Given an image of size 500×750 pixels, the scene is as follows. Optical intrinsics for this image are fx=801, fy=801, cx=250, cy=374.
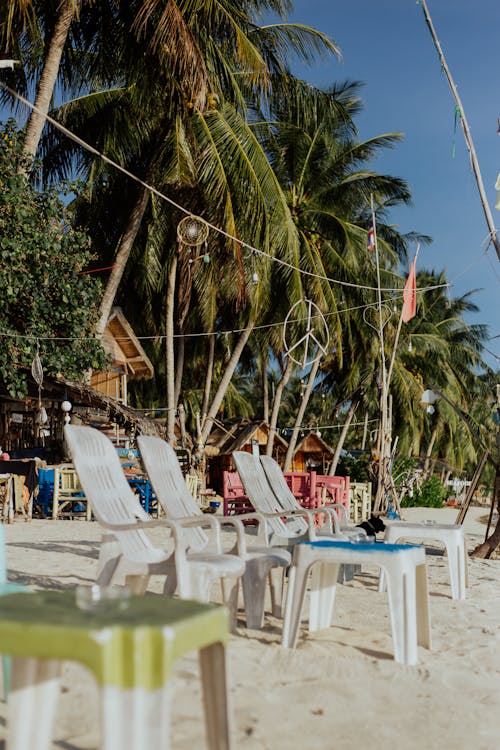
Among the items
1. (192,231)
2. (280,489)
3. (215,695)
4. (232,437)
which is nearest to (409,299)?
(192,231)

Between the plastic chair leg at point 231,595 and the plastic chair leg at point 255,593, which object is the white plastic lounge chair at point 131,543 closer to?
the plastic chair leg at point 231,595

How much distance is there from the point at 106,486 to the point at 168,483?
0.75m

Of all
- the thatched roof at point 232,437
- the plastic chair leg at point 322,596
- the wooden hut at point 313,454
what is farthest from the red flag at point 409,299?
the wooden hut at point 313,454

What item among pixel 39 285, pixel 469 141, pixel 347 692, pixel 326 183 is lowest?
pixel 347 692

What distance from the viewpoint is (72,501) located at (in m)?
13.6

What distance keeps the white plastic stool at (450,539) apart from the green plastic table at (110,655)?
398 centimetres

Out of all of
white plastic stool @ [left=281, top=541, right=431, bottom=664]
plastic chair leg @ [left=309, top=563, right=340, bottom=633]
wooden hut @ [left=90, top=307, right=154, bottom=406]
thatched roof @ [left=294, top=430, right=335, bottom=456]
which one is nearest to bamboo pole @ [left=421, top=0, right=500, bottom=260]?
plastic chair leg @ [left=309, top=563, right=340, bottom=633]

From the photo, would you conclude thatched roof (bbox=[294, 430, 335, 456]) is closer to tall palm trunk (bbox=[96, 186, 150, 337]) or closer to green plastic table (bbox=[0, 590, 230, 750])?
tall palm trunk (bbox=[96, 186, 150, 337])

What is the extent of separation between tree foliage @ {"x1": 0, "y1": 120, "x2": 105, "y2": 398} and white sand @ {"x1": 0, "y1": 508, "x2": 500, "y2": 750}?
7880 millimetres

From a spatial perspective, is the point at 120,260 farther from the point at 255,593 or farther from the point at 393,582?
the point at 393,582

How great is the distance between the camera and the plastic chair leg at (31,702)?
2027 mm

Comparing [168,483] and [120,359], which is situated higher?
[120,359]

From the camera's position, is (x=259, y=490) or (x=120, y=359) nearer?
(x=259, y=490)

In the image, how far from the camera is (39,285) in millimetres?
12273
